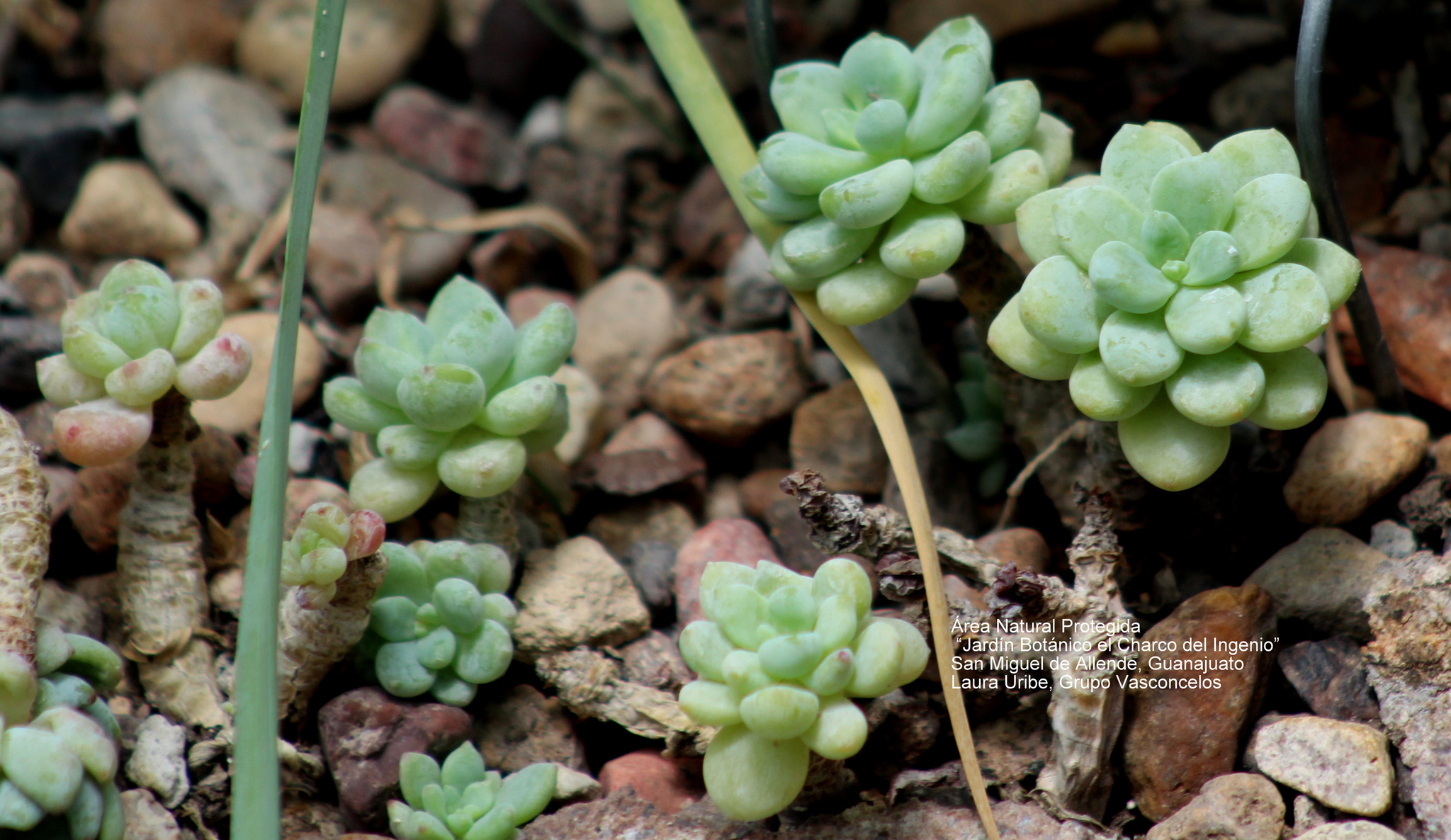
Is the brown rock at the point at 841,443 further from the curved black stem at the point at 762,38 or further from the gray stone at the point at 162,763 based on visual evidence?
the gray stone at the point at 162,763

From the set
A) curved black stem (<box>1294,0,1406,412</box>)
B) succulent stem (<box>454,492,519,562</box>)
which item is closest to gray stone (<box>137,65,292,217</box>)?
succulent stem (<box>454,492,519,562</box>)

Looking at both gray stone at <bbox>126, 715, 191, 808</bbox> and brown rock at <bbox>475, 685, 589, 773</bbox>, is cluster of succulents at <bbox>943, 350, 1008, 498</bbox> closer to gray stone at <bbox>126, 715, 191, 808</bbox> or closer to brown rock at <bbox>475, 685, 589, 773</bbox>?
brown rock at <bbox>475, 685, 589, 773</bbox>

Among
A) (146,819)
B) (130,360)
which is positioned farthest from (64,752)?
(130,360)

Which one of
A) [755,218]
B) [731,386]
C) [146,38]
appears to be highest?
[146,38]

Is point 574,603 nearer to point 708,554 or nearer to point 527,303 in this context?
point 708,554

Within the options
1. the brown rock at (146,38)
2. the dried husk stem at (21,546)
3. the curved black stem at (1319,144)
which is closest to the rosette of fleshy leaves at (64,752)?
the dried husk stem at (21,546)
